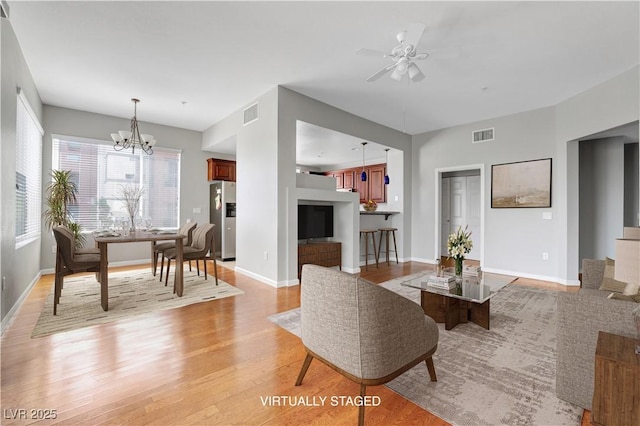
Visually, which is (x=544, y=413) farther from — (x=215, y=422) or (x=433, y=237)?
(x=433, y=237)

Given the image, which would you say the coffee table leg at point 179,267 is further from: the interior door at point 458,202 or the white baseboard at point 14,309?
the interior door at point 458,202

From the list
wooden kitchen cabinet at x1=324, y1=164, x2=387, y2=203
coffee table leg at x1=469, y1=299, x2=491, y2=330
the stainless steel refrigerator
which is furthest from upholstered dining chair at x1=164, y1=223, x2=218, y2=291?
wooden kitchen cabinet at x1=324, y1=164, x2=387, y2=203

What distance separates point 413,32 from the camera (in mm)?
2570

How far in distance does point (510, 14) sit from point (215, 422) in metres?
3.92

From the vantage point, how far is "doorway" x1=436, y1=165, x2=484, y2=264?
6488mm

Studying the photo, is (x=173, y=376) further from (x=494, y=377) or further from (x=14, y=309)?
(x=14, y=309)

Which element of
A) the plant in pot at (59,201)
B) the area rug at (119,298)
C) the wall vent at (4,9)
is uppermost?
the wall vent at (4,9)

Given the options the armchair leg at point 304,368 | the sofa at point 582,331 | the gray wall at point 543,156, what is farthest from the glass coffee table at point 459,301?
the gray wall at point 543,156

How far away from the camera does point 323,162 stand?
30.1 feet

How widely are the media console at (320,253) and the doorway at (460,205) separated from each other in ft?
8.09

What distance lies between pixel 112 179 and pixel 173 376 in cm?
517

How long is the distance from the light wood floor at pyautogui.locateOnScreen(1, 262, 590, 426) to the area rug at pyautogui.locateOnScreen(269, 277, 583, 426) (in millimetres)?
125

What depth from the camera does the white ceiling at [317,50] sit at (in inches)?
104

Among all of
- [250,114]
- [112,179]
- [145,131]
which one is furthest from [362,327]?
[145,131]
